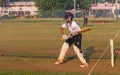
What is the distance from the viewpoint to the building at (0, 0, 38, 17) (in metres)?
131

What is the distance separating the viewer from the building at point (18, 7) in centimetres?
13076

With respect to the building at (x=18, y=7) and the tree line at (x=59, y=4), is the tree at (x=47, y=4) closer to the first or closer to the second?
the tree line at (x=59, y=4)

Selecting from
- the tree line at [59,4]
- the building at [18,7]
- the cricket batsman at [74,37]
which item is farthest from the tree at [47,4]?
the cricket batsman at [74,37]

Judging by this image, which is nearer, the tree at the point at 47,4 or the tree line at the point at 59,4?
the tree at the point at 47,4

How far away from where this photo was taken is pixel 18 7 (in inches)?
5477

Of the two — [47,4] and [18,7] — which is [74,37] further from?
[18,7]

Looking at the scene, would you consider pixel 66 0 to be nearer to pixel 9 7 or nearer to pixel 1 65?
pixel 9 7

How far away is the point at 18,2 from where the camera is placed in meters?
147

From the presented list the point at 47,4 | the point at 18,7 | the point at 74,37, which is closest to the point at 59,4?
the point at 47,4

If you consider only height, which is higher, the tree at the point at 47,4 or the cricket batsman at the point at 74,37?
the cricket batsman at the point at 74,37

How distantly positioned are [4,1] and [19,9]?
7.22 metres

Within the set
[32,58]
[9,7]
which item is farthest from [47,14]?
[32,58]

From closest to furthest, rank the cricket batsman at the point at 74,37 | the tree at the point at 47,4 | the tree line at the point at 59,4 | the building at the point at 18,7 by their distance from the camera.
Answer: the cricket batsman at the point at 74,37
the tree at the point at 47,4
the tree line at the point at 59,4
the building at the point at 18,7

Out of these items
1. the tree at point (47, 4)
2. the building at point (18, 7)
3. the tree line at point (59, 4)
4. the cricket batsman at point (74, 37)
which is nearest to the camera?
the cricket batsman at point (74, 37)
